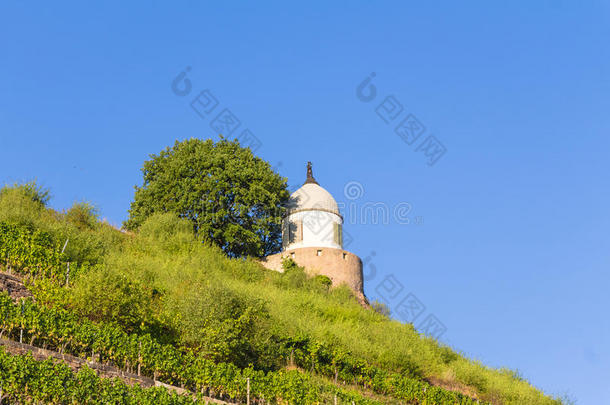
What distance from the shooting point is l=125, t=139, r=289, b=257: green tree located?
39.2 metres

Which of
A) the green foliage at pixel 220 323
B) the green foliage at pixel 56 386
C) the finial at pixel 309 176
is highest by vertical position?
the finial at pixel 309 176

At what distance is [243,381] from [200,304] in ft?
12.0

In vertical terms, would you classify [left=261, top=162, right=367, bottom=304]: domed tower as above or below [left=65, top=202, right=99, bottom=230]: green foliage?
above

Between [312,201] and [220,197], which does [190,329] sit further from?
[312,201]

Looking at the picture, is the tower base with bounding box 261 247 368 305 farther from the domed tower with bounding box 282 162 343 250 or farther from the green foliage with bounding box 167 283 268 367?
the green foliage with bounding box 167 283 268 367

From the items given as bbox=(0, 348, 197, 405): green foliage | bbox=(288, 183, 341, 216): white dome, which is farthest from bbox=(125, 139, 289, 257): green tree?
bbox=(0, 348, 197, 405): green foliage

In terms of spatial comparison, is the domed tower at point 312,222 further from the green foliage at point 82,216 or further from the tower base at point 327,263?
the green foliage at point 82,216


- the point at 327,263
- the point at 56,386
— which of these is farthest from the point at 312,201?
the point at 56,386

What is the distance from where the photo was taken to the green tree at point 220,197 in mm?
39219

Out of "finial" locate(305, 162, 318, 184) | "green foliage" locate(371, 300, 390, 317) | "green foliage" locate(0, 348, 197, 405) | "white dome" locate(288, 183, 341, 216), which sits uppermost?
"finial" locate(305, 162, 318, 184)

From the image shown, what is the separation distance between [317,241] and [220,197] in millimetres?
6043

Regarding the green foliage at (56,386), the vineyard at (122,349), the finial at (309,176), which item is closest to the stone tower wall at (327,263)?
the finial at (309,176)

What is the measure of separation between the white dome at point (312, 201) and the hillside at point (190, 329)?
5.45 meters

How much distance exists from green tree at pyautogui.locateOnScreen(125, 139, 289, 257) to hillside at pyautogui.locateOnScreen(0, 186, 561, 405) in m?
2.17
